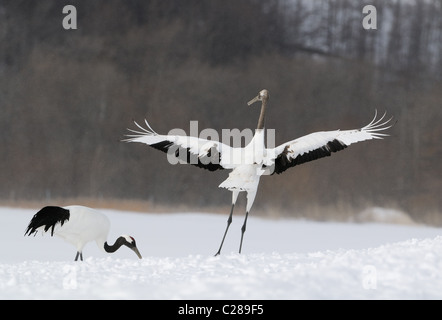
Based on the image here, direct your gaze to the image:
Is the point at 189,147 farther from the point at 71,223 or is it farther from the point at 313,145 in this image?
the point at 71,223

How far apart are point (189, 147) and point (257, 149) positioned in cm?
75

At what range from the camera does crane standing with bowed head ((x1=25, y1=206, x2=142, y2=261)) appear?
7359 mm

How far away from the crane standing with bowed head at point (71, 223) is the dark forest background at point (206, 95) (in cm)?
676

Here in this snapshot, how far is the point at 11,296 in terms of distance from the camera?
5086 mm

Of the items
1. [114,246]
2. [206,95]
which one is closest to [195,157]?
[114,246]

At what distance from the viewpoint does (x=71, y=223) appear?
742 centimetres

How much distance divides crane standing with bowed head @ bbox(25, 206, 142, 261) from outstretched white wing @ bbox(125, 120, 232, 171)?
91cm

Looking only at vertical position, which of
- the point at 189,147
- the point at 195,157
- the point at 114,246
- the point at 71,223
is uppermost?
the point at 189,147

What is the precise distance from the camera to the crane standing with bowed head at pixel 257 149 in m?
7.22

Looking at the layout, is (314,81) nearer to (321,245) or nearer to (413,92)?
(413,92)

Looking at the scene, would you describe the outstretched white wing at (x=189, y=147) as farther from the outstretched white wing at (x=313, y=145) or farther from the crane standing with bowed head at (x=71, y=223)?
the crane standing with bowed head at (x=71, y=223)

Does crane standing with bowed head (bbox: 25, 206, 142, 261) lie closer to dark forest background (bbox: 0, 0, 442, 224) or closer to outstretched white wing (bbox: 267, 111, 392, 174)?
outstretched white wing (bbox: 267, 111, 392, 174)

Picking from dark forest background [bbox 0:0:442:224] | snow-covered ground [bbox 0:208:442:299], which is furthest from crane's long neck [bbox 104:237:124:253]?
dark forest background [bbox 0:0:442:224]
